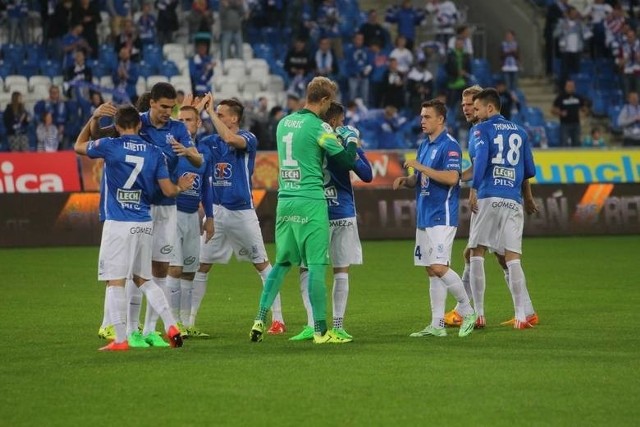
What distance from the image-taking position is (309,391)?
876 cm

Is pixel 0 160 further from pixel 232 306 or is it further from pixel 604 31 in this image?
pixel 604 31

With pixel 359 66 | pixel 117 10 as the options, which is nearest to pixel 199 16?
pixel 117 10

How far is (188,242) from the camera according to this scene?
40.0 feet

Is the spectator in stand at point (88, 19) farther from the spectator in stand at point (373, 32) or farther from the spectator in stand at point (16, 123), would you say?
the spectator in stand at point (373, 32)

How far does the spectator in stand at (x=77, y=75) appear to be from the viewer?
1074 inches

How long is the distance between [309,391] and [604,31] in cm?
2527

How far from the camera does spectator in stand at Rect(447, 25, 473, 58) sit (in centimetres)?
3025

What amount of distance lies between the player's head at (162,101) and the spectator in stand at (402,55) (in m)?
18.8

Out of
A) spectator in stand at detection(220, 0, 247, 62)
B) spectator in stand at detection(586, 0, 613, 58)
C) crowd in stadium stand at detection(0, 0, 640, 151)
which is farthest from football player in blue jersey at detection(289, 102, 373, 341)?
spectator in stand at detection(586, 0, 613, 58)

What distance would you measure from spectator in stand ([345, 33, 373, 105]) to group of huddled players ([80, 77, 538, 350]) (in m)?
15.8

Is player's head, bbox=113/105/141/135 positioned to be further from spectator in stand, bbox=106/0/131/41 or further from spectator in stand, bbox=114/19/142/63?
spectator in stand, bbox=106/0/131/41

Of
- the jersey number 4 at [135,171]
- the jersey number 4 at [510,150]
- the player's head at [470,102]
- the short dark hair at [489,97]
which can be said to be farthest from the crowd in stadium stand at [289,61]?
the jersey number 4 at [135,171]

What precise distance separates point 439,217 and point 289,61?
709 inches

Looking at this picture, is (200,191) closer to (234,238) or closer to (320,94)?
(234,238)
